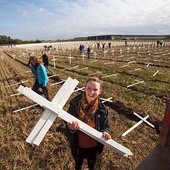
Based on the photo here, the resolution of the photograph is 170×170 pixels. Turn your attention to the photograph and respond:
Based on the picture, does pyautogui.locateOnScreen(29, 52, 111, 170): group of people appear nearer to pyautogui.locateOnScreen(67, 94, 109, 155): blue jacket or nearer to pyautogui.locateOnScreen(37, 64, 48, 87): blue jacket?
pyautogui.locateOnScreen(67, 94, 109, 155): blue jacket

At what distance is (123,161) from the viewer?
204 inches

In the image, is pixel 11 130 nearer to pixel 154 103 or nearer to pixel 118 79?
pixel 154 103

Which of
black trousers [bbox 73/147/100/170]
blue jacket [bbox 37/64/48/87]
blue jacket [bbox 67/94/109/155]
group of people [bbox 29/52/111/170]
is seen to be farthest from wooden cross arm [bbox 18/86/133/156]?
blue jacket [bbox 37/64/48/87]

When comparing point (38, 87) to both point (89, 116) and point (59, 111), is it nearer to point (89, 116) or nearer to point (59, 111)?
point (89, 116)

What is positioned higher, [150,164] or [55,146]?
[150,164]

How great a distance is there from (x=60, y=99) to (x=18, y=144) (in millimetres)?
3954

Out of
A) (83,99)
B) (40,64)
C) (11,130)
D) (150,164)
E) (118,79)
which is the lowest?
(118,79)

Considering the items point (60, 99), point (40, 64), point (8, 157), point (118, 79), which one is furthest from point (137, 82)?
point (60, 99)

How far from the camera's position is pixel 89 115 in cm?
315

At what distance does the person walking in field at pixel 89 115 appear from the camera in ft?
10.2

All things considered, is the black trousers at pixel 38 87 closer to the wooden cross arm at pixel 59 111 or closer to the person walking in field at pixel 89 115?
the person walking in field at pixel 89 115

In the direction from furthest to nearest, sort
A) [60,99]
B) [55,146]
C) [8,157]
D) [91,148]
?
[55,146]
[8,157]
[91,148]
[60,99]

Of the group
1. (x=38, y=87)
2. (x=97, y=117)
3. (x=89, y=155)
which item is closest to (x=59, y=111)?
(x=97, y=117)

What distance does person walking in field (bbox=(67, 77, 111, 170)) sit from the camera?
3.12 meters
